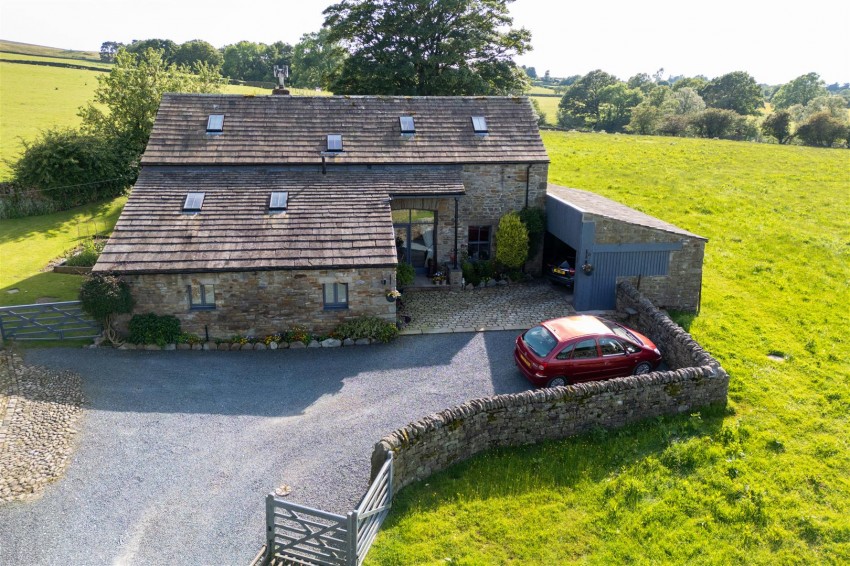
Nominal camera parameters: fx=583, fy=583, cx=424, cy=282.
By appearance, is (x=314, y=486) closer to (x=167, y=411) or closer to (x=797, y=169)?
(x=167, y=411)

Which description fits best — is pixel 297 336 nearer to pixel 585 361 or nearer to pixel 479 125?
pixel 585 361

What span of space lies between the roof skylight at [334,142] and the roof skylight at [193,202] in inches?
195

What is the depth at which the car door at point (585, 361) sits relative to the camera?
14.4 m

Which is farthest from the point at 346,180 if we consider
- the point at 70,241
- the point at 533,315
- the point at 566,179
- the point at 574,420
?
the point at 566,179

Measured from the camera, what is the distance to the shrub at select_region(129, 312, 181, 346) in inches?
648

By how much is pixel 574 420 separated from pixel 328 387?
609cm

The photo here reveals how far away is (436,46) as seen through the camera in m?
32.6

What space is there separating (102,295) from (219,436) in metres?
6.09

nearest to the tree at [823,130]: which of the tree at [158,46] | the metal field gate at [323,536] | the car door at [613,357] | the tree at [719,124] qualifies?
the tree at [719,124]

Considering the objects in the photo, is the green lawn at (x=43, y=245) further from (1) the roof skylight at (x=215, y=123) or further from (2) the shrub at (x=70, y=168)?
(1) the roof skylight at (x=215, y=123)

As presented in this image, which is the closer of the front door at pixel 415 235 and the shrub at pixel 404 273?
the shrub at pixel 404 273

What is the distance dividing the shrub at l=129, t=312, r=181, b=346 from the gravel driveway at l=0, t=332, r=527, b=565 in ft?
1.38

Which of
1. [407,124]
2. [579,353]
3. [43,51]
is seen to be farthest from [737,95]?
[43,51]

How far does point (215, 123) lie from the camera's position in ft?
70.1
